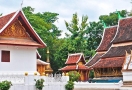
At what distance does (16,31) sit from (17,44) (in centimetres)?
108

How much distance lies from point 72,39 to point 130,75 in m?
24.9

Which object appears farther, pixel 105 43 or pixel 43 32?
pixel 43 32

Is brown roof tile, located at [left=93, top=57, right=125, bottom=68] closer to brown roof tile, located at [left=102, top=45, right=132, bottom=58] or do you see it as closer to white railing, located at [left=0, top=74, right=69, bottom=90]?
brown roof tile, located at [left=102, top=45, right=132, bottom=58]

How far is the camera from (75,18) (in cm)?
4769

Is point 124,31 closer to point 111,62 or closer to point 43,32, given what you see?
point 111,62

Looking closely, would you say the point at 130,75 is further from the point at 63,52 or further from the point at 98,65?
the point at 63,52

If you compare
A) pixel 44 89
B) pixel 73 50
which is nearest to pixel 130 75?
pixel 44 89

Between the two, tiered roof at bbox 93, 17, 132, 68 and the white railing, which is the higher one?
tiered roof at bbox 93, 17, 132, 68

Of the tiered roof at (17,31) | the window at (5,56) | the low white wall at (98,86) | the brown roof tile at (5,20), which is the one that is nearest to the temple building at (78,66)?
the low white wall at (98,86)

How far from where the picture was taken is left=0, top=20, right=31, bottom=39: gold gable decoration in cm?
1858

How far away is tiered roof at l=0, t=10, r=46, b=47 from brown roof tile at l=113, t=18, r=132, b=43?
12.6 meters

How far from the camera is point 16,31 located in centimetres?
1912

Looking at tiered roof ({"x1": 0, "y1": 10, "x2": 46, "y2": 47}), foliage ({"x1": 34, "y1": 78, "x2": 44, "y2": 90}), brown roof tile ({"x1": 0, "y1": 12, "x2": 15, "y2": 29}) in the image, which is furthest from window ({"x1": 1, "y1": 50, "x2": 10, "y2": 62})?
foliage ({"x1": 34, "y1": 78, "x2": 44, "y2": 90})

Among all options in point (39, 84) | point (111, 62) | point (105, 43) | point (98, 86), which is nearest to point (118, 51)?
point (111, 62)
